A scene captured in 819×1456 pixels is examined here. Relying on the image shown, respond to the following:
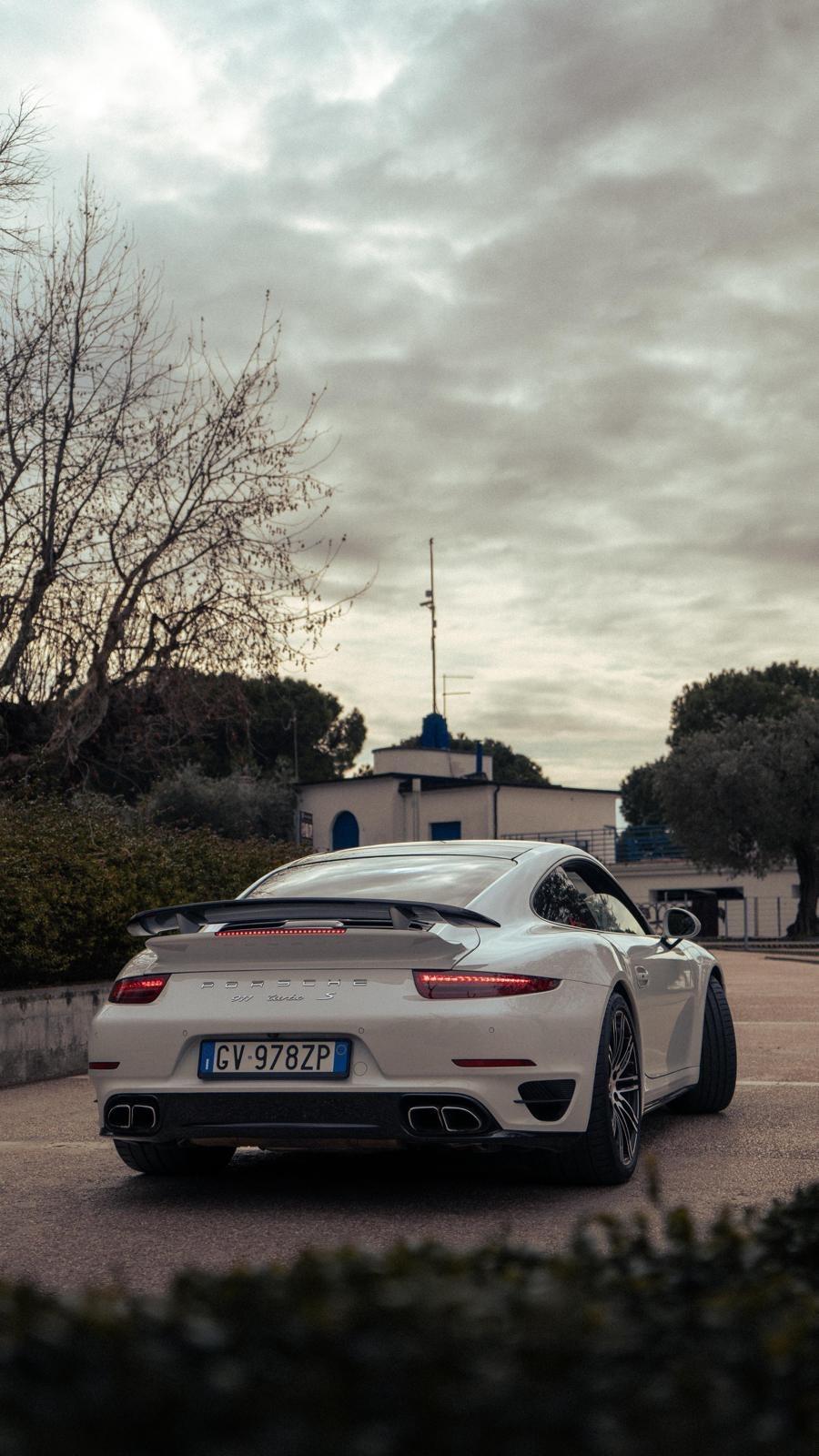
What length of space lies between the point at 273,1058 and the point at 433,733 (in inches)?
2499

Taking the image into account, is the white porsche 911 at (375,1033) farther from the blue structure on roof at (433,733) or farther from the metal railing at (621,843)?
the blue structure on roof at (433,733)

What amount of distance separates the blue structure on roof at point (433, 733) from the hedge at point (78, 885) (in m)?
54.3

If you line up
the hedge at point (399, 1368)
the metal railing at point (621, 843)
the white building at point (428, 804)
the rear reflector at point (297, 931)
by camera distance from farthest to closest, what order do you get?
the metal railing at point (621, 843) → the white building at point (428, 804) → the rear reflector at point (297, 931) → the hedge at point (399, 1368)

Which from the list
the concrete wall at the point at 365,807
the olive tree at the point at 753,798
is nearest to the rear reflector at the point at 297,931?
the olive tree at the point at 753,798

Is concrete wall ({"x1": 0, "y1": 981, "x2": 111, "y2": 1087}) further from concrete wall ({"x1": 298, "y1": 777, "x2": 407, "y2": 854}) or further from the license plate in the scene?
concrete wall ({"x1": 298, "y1": 777, "x2": 407, "y2": 854})

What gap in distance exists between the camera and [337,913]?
5605mm

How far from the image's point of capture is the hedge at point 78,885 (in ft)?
33.8

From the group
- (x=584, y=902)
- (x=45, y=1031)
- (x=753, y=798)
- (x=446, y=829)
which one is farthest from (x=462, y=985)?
(x=446, y=829)

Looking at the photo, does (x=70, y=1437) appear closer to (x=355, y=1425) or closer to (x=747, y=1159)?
(x=355, y=1425)

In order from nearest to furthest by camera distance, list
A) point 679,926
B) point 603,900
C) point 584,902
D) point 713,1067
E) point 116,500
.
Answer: point 584,902 < point 603,900 < point 679,926 < point 713,1067 < point 116,500

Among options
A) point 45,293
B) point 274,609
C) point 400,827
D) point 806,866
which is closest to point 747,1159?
point 274,609

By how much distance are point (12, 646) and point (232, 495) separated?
2.77m

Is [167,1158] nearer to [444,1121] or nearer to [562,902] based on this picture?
[444,1121]

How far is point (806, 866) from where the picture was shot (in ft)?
185
